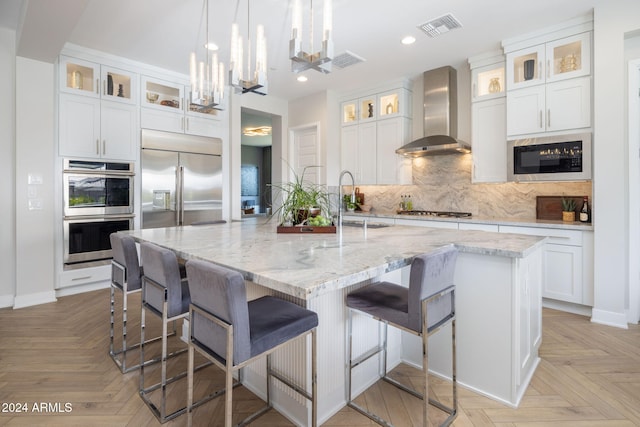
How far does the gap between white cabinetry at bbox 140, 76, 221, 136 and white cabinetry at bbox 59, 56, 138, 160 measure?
0.15 meters

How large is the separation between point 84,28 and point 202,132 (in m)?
1.78

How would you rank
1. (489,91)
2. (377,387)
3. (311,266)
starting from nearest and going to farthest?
(311,266)
(377,387)
(489,91)

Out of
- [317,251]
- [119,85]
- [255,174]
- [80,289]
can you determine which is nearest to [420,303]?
[317,251]

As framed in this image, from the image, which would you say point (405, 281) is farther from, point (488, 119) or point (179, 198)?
point (179, 198)

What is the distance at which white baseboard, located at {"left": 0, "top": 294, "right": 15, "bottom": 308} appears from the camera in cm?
348

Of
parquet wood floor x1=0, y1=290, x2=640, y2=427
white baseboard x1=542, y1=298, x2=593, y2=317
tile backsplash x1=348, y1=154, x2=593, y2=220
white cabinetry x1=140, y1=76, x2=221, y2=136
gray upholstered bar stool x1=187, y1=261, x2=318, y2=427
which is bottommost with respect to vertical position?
parquet wood floor x1=0, y1=290, x2=640, y2=427

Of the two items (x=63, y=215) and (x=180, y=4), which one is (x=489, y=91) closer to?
(x=180, y=4)

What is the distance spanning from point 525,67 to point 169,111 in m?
4.43

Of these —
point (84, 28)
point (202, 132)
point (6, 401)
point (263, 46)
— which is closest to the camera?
point (6, 401)

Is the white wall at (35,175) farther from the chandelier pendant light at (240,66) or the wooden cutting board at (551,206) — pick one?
the wooden cutting board at (551,206)

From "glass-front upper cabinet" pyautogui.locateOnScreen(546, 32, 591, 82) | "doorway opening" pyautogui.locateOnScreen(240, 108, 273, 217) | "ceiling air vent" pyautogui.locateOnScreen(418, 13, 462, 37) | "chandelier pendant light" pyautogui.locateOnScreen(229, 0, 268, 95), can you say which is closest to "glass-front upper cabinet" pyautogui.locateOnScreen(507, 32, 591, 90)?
"glass-front upper cabinet" pyautogui.locateOnScreen(546, 32, 591, 82)

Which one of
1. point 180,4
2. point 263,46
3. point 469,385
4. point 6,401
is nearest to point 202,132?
point 180,4

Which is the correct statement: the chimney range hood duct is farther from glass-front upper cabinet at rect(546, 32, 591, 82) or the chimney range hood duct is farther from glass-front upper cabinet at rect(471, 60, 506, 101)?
glass-front upper cabinet at rect(546, 32, 591, 82)

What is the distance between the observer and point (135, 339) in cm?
269
